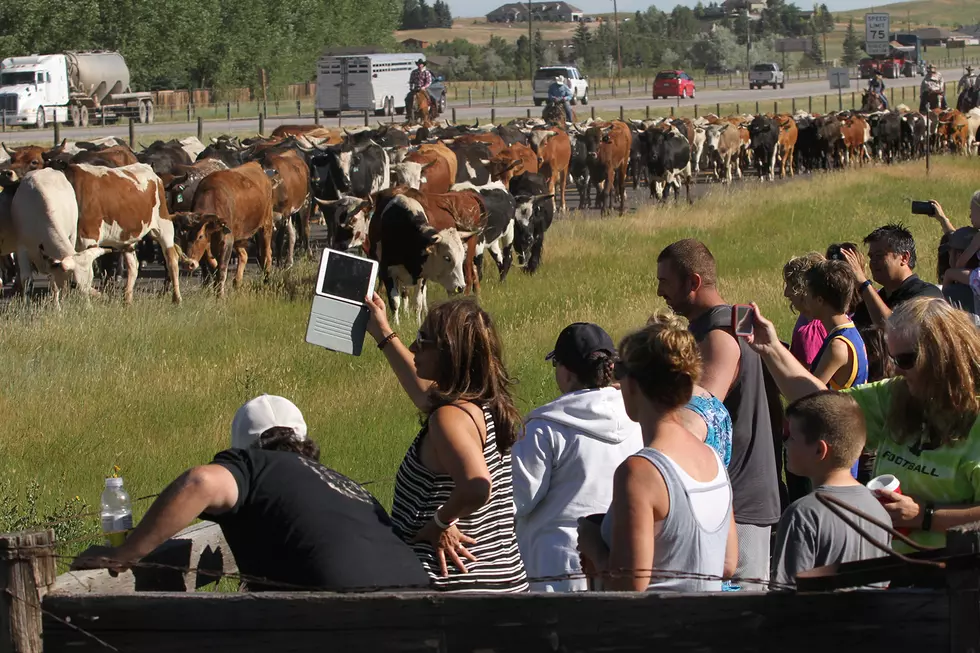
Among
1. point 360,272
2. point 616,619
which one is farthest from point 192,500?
point 360,272

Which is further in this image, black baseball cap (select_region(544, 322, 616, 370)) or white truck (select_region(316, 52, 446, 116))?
white truck (select_region(316, 52, 446, 116))

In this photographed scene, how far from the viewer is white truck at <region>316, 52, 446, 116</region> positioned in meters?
67.4

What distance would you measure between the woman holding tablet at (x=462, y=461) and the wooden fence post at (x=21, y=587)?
4.40 feet

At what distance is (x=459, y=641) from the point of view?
344 cm

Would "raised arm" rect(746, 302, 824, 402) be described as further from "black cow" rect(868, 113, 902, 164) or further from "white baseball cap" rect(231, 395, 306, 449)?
"black cow" rect(868, 113, 902, 164)

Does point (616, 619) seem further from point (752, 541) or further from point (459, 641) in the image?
point (752, 541)

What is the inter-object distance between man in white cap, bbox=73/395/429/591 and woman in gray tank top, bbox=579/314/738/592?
58cm

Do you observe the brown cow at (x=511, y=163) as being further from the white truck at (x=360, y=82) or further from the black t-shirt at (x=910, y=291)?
the white truck at (x=360, y=82)

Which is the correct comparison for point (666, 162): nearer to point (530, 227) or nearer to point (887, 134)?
point (530, 227)

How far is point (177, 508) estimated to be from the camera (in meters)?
3.68

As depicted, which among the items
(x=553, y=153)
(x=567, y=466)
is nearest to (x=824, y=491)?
(x=567, y=466)

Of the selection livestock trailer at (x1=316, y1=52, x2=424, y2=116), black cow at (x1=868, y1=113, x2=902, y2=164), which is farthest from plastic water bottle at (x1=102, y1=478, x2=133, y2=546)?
livestock trailer at (x1=316, y1=52, x2=424, y2=116)

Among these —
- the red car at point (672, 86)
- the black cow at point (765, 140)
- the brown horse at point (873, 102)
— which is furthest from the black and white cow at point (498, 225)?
the red car at point (672, 86)

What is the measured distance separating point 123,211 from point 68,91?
45004mm
